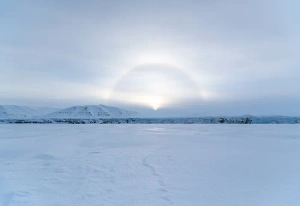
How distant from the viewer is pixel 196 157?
7.73 m

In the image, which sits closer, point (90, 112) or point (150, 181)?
point (150, 181)

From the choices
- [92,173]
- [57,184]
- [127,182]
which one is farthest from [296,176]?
[57,184]

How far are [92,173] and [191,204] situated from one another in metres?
2.77

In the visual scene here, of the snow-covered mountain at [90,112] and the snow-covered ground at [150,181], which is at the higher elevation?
the snow-covered mountain at [90,112]

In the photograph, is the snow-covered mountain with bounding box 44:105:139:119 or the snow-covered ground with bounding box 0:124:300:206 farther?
the snow-covered mountain with bounding box 44:105:139:119

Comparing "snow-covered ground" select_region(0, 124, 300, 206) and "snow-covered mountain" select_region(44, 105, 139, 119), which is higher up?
"snow-covered mountain" select_region(44, 105, 139, 119)

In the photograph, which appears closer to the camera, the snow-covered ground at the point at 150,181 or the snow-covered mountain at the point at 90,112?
the snow-covered ground at the point at 150,181

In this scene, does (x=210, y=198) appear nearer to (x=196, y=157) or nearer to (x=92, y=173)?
(x=92, y=173)

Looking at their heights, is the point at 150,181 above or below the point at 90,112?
below

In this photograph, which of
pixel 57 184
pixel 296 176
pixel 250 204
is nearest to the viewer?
pixel 250 204

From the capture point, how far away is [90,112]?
337 ft

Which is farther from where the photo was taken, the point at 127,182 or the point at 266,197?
the point at 127,182

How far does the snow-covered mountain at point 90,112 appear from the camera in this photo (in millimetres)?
99050

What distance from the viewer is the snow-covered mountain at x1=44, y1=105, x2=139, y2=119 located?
99.1 m
